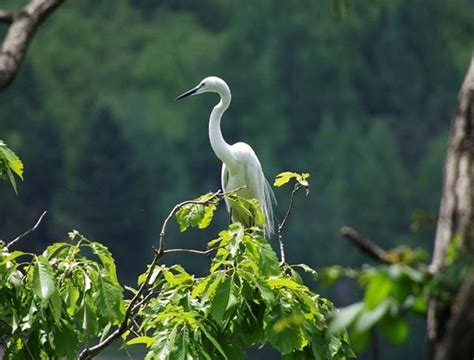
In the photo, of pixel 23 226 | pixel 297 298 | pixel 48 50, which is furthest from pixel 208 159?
pixel 297 298

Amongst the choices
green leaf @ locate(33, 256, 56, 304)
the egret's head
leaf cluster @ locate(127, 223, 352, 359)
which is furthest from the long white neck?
green leaf @ locate(33, 256, 56, 304)

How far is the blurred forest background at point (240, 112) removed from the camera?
46.4m

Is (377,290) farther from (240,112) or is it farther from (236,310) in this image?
(240,112)

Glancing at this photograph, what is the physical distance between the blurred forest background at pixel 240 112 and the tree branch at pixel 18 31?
122 ft

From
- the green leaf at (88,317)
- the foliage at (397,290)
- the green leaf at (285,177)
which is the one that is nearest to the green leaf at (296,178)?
the green leaf at (285,177)

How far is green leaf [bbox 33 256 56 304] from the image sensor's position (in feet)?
14.5

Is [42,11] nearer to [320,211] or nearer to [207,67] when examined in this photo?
[320,211]

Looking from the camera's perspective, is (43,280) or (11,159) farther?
(11,159)

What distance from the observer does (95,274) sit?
15.6 feet

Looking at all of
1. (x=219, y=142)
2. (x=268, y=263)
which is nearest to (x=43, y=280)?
(x=268, y=263)

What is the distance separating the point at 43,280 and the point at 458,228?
2.31m

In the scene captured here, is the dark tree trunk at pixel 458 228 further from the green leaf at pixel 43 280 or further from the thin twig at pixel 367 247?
the green leaf at pixel 43 280

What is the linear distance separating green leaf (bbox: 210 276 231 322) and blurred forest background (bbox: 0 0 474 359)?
1405 inches

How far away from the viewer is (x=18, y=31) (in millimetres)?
3127
